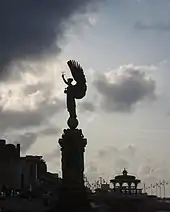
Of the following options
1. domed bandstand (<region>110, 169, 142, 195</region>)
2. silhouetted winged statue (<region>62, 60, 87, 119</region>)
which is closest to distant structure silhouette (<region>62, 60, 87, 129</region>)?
silhouetted winged statue (<region>62, 60, 87, 119</region>)

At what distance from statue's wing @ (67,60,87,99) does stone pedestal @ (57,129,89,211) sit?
3.37 meters

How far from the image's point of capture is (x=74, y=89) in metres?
49.9

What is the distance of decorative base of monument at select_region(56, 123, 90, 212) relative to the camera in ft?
155

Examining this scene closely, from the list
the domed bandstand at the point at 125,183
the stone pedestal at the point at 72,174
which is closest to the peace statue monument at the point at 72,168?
the stone pedestal at the point at 72,174

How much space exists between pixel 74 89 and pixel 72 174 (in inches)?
A: 254

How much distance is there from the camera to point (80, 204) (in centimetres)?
4741

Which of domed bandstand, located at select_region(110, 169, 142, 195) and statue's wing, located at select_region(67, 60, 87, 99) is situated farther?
domed bandstand, located at select_region(110, 169, 142, 195)

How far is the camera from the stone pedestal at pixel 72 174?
47344mm

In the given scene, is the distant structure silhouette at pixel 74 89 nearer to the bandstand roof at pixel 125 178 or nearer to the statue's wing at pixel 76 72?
the statue's wing at pixel 76 72

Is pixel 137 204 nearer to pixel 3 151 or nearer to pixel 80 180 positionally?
pixel 80 180

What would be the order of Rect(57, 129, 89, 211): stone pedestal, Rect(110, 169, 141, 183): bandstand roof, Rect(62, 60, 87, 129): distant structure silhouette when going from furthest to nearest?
Rect(110, 169, 141, 183): bandstand roof < Rect(62, 60, 87, 129): distant structure silhouette < Rect(57, 129, 89, 211): stone pedestal

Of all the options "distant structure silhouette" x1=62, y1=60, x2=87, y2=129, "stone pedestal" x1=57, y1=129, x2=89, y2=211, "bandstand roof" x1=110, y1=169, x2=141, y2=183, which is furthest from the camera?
"bandstand roof" x1=110, y1=169, x2=141, y2=183

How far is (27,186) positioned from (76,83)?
227 feet

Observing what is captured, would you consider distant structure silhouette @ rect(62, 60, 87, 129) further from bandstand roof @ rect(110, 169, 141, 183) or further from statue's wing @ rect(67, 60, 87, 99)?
bandstand roof @ rect(110, 169, 141, 183)
